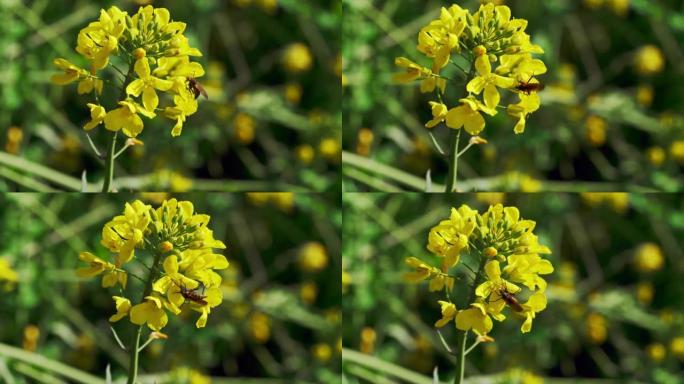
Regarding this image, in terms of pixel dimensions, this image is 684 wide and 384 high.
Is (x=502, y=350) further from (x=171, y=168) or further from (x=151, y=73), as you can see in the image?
(x=151, y=73)

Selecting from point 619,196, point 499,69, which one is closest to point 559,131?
point 619,196

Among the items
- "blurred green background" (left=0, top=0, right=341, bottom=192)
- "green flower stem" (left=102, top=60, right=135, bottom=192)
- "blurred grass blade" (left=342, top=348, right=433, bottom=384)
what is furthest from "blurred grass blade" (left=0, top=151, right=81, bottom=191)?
"blurred grass blade" (left=342, top=348, right=433, bottom=384)

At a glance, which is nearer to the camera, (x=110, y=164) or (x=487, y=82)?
(x=487, y=82)

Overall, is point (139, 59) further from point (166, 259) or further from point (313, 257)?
point (313, 257)

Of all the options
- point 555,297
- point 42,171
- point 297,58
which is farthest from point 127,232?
point 555,297

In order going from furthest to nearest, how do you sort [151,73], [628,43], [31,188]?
[628,43] < [31,188] < [151,73]

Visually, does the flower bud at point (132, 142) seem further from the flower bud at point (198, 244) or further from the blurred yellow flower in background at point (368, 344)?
the blurred yellow flower in background at point (368, 344)
